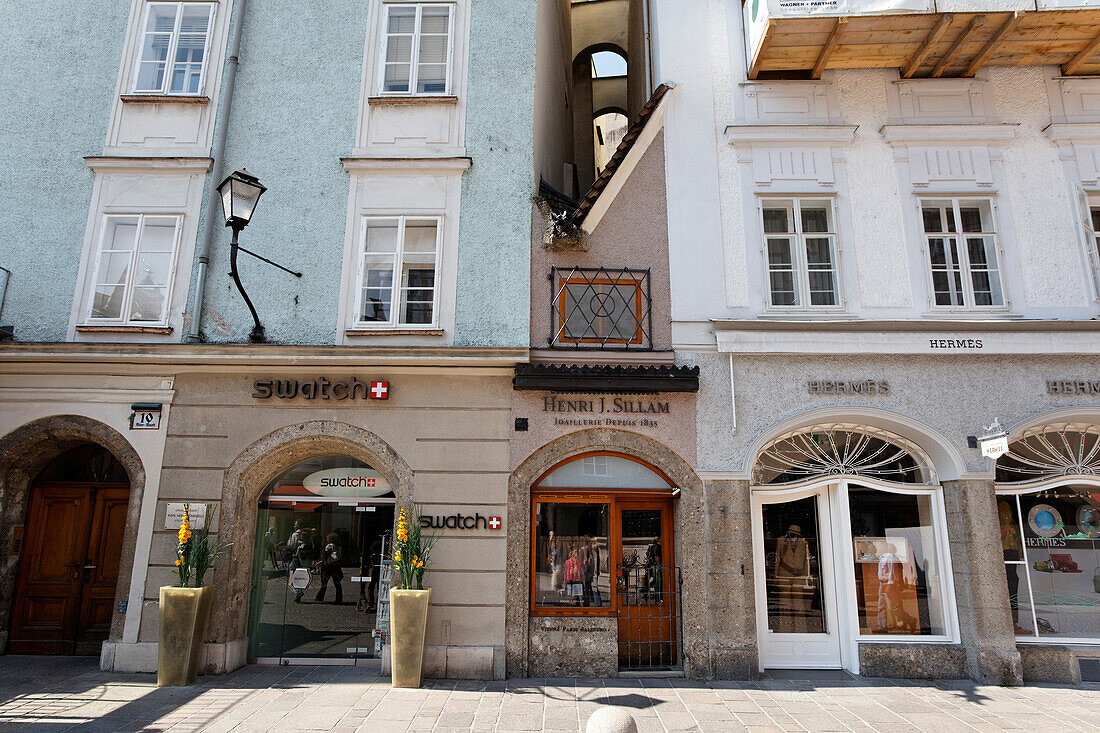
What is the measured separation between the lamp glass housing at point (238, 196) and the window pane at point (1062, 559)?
1062 centimetres

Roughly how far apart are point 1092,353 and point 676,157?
6.12 metres

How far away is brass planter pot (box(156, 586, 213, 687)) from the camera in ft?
25.0

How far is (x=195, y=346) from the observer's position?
861 cm

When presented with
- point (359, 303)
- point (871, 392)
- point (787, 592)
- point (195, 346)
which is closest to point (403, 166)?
point (359, 303)

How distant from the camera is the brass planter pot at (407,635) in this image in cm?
761

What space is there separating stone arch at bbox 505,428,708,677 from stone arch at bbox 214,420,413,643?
149 cm

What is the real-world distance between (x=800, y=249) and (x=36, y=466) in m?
11.3

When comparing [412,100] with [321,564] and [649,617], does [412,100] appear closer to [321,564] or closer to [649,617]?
[321,564]

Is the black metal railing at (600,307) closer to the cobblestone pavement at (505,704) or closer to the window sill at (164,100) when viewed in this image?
the cobblestone pavement at (505,704)

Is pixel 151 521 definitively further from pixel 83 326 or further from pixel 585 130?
pixel 585 130

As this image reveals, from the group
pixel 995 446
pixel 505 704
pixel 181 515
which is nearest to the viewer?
pixel 505 704

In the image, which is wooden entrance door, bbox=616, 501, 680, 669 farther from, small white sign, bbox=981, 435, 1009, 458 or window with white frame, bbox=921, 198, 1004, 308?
window with white frame, bbox=921, 198, 1004, 308

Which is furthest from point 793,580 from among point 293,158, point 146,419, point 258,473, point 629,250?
point 293,158

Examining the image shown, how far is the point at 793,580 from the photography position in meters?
8.80
